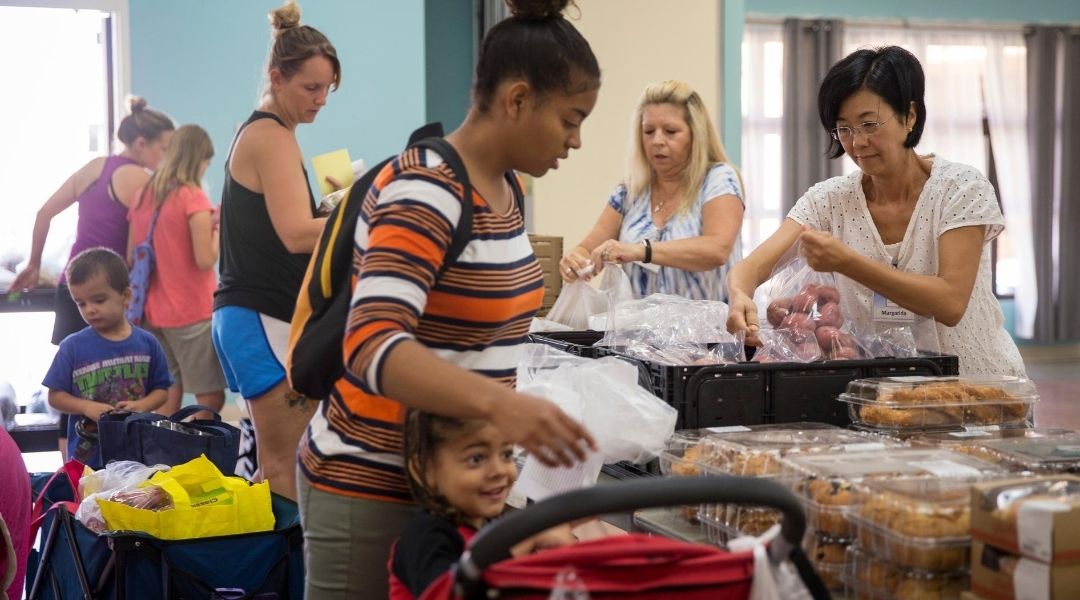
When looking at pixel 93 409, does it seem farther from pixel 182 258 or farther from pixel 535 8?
pixel 535 8

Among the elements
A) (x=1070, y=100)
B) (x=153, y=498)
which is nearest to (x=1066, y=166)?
(x=1070, y=100)

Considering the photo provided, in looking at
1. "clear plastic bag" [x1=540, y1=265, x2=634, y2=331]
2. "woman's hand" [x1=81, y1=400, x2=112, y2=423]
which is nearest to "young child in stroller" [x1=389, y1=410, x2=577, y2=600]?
"clear plastic bag" [x1=540, y1=265, x2=634, y2=331]

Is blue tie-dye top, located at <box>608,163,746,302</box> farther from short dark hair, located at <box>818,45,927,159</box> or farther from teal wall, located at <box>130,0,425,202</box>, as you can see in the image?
teal wall, located at <box>130,0,425,202</box>

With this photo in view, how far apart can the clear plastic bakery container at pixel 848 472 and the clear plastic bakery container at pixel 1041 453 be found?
0.07m

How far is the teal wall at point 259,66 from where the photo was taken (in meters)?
6.70

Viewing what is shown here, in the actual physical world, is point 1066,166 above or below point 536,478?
above

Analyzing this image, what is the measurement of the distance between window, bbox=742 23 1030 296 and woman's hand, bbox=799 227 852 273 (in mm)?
7641

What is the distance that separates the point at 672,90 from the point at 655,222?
368 mm

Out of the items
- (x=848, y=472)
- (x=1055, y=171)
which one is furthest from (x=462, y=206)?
(x=1055, y=171)

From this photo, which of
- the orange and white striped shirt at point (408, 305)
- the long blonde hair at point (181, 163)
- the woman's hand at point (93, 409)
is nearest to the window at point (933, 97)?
the long blonde hair at point (181, 163)

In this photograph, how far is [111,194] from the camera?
503cm

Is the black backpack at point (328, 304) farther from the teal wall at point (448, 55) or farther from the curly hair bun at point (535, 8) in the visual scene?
the teal wall at point (448, 55)

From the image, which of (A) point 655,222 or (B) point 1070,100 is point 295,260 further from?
(B) point 1070,100

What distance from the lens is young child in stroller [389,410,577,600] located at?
4.57 feet
